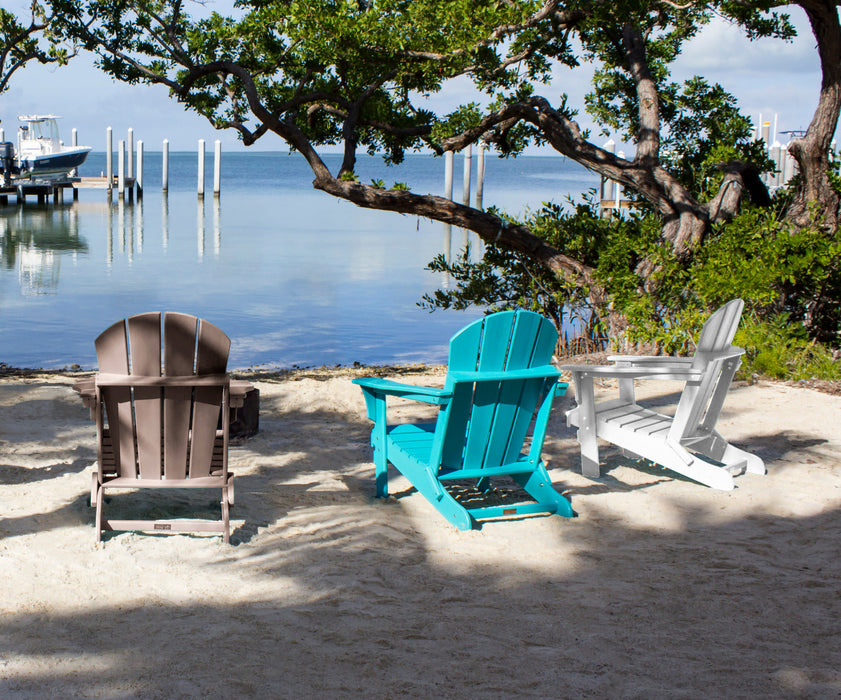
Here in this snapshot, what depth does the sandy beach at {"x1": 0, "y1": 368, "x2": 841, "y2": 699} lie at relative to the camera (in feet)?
8.79

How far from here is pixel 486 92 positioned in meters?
8.41

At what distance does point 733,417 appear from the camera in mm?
6219

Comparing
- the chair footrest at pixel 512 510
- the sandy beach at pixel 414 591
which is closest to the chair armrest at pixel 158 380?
the sandy beach at pixel 414 591

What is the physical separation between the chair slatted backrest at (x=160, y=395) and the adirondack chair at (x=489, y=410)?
3.00 feet

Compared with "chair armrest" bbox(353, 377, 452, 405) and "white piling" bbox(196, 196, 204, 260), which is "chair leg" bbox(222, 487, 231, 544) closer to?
"chair armrest" bbox(353, 377, 452, 405)

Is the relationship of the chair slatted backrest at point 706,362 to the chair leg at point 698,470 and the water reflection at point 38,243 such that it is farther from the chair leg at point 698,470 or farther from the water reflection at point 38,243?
the water reflection at point 38,243

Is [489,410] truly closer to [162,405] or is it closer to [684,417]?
[684,417]

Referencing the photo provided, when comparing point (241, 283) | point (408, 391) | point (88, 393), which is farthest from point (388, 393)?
point (241, 283)

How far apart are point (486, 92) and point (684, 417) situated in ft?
16.1

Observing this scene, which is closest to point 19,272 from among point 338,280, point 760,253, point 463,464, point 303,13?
point 338,280

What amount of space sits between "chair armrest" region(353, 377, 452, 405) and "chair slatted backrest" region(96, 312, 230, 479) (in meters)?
0.87

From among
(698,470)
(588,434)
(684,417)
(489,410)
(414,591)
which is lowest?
(414,591)

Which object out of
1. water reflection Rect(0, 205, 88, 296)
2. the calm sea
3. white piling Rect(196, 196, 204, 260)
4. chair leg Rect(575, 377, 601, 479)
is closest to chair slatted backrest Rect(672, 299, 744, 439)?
chair leg Rect(575, 377, 601, 479)

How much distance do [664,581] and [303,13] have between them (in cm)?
546
